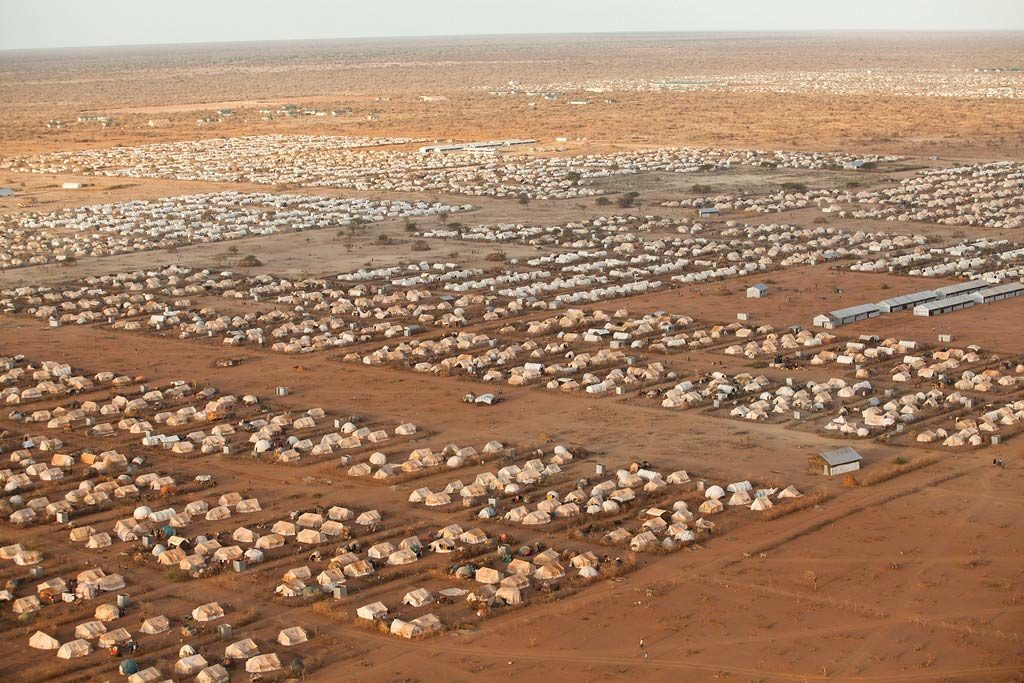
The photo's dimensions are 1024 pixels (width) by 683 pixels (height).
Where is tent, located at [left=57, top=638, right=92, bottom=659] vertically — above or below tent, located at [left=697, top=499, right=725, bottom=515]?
below

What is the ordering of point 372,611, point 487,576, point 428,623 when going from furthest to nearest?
point 487,576, point 372,611, point 428,623

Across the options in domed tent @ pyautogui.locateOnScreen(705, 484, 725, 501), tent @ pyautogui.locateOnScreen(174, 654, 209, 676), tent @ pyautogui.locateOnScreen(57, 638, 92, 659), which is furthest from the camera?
domed tent @ pyautogui.locateOnScreen(705, 484, 725, 501)

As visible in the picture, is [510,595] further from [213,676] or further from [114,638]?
[114,638]

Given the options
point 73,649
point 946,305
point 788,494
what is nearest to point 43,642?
point 73,649

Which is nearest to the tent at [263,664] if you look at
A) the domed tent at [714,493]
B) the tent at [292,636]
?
the tent at [292,636]

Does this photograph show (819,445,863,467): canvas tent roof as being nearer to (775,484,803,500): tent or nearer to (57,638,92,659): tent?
(775,484,803,500): tent

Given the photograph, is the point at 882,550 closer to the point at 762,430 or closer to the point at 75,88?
the point at 762,430

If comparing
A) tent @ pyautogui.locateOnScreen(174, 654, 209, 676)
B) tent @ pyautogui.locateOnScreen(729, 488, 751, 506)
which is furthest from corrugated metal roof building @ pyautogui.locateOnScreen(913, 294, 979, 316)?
tent @ pyautogui.locateOnScreen(174, 654, 209, 676)

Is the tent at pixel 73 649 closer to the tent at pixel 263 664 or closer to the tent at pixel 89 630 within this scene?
the tent at pixel 89 630

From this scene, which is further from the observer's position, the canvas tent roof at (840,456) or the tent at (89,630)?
the canvas tent roof at (840,456)
